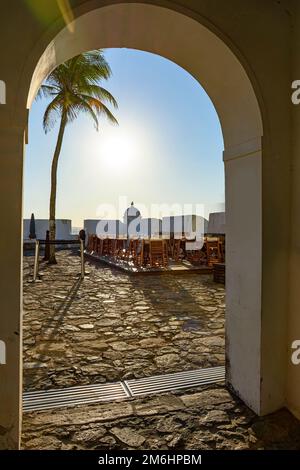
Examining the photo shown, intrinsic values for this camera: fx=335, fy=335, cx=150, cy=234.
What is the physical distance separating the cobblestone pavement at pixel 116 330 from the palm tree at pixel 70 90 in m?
5.21

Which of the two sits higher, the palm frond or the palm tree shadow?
the palm frond

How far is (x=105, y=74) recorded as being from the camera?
42.4 ft

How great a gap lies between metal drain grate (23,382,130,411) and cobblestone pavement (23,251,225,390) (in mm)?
138

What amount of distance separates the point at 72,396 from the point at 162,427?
931 mm

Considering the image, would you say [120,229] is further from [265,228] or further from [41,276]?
[265,228]

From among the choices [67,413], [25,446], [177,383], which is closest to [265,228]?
[177,383]

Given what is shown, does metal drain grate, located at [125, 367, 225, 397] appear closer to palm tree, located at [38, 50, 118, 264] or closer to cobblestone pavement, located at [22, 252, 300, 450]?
cobblestone pavement, located at [22, 252, 300, 450]

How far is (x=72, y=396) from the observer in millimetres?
3057

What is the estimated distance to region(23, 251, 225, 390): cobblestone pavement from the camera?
369 centimetres

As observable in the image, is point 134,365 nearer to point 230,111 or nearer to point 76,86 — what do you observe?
point 230,111

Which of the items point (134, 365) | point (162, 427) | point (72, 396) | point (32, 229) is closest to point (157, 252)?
point (134, 365)

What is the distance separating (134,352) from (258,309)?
192 cm

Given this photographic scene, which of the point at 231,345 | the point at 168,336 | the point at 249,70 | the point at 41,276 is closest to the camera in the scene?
the point at 249,70
